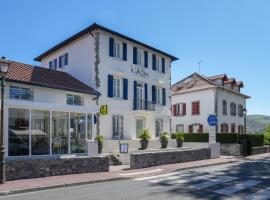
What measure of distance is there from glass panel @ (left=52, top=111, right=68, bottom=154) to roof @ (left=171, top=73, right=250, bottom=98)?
2439 centimetres

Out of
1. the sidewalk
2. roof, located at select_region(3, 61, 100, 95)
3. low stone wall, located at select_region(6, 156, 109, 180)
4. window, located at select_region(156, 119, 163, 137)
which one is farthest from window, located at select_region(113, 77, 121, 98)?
the sidewalk

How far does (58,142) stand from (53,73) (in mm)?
8532

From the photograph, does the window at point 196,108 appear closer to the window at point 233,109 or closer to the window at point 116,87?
the window at point 233,109

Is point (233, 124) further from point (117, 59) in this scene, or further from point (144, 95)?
point (117, 59)

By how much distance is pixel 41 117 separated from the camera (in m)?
16.3

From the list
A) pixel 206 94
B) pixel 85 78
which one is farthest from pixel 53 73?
pixel 206 94

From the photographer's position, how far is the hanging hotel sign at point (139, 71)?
27.6 metres

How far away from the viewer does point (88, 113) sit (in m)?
18.7

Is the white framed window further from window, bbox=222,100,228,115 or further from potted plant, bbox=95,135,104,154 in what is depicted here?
window, bbox=222,100,228,115

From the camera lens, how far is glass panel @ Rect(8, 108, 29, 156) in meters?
15.2

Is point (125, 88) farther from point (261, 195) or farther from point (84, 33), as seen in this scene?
point (261, 195)

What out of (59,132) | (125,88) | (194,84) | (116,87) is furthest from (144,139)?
(194,84)

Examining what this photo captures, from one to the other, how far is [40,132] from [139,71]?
13.5m

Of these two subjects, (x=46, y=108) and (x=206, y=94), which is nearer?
(x=46, y=108)
